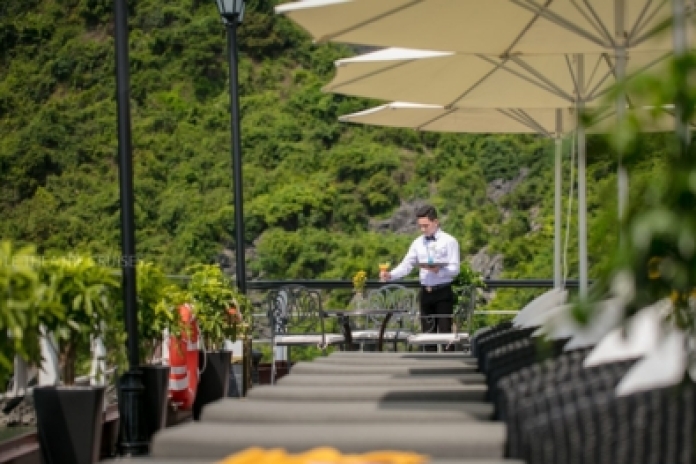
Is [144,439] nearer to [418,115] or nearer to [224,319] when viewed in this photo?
[224,319]

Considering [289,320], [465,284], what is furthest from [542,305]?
[465,284]

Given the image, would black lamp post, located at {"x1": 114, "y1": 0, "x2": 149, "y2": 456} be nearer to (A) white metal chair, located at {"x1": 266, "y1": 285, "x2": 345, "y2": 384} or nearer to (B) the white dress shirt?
(A) white metal chair, located at {"x1": 266, "y1": 285, "x2": 345, "y2": 384}

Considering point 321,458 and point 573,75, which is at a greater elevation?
point 573,75

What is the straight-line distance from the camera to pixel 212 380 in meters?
7.41

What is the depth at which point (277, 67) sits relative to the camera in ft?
110

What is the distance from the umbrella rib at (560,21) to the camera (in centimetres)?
566

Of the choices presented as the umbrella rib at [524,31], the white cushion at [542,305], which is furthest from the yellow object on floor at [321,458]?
the white cushion at [542,305]

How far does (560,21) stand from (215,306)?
115 inches

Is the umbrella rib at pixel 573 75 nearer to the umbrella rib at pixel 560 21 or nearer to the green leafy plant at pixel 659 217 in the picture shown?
the umbrella rib at pixel 560 21

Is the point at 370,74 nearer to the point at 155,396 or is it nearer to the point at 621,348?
the point at 155,396

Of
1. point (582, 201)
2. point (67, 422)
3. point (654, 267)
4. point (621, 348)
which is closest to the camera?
point (654, 267)

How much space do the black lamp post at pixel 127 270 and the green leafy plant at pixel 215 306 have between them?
6.20 feet

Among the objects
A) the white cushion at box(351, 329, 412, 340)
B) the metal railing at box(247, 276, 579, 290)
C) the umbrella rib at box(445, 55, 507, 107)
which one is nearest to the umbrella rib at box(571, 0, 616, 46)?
the umbrella rib at box(445, 55, 507, 107)

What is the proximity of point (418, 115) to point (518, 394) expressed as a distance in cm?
654
